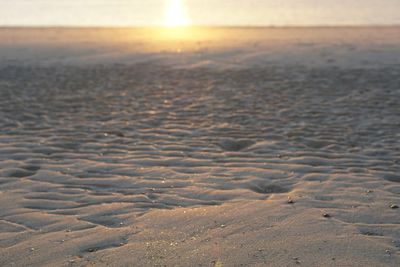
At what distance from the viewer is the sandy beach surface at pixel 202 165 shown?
4.49 m

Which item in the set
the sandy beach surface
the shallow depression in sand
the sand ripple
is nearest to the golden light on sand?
the sandy beach surface

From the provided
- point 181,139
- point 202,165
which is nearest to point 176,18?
point 181,139

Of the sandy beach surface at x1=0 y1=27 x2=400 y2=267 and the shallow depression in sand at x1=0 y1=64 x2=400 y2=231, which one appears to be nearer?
the sandy beach surface at x1=0 y1=27 x2=400 y2=267

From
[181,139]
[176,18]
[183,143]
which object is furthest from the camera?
[176,18]

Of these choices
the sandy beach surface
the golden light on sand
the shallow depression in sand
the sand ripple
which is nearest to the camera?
the sandy beach surface

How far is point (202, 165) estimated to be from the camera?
6.69 m

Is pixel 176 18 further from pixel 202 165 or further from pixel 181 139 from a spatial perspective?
pixel 202 165

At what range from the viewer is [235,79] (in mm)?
12758

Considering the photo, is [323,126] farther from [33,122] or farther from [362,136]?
[33,122]

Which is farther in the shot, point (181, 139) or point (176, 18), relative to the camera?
point (176, 18)

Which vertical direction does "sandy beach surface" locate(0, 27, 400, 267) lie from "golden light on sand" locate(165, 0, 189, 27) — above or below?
below

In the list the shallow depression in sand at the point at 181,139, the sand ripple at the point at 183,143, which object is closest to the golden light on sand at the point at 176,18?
the shallow depression in sand at the point at 181,139

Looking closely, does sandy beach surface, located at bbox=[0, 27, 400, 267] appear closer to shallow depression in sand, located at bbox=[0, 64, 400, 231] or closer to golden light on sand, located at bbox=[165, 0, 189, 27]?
shallow depression in sand, located at bbox=[0, 64, 400, 231]

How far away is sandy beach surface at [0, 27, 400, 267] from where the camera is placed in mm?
4492
